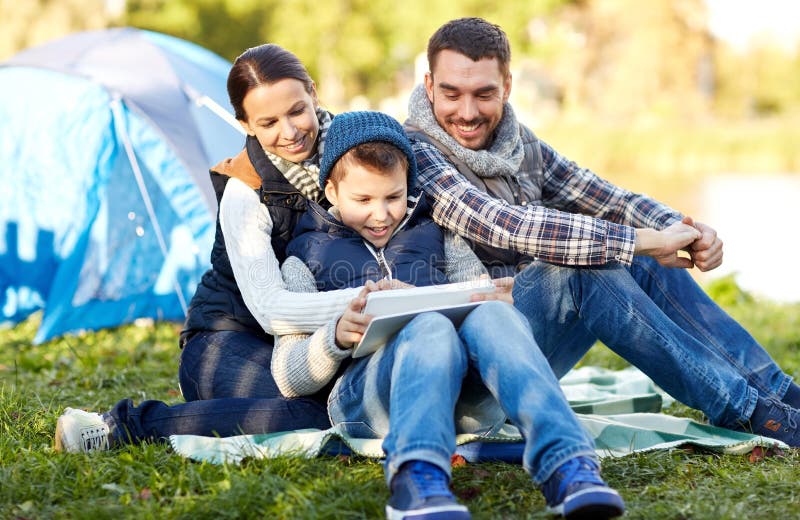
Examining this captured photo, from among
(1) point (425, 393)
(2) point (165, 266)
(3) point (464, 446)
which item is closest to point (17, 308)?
(2) point (165, 266)

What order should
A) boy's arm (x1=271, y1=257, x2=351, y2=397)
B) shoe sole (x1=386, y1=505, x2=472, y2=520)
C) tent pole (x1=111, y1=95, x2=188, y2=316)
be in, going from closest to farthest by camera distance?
shoe sole (x1=386, y1=505, x2=472, y2=520)
boy's arm (x1=271, y1=257, x2=351, y2=397)
tent pole (x1=111, y1=95, x2=188, y2=316)

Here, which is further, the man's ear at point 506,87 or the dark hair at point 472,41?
the man's ear at point 506,87

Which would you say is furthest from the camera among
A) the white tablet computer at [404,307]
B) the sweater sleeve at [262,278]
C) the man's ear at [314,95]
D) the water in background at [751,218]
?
the water in background at [751,218]

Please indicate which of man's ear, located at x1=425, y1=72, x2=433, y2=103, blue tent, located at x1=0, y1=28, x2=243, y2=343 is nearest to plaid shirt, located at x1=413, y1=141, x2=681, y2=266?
man's ear, located at x1=425, y1=72, x2=433, y2=103

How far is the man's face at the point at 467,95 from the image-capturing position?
3490 mm

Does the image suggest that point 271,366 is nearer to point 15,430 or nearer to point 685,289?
point 15,430

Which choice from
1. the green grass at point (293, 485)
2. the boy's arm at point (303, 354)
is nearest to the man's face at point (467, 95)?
the boy's arm at point (303, 354)

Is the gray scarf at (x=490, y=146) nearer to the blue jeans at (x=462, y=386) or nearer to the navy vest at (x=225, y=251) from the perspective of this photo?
the navy vest at (x=225, y=251)

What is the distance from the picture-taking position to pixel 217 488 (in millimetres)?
2701

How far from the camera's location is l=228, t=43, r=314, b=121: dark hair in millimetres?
3279

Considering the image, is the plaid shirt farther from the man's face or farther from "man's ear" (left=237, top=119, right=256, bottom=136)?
"man's ear" (left=237, top=119, right=256, bottom=136)

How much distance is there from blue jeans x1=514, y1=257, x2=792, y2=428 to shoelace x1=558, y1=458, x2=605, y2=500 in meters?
0.86

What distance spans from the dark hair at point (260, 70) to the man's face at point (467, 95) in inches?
20.4

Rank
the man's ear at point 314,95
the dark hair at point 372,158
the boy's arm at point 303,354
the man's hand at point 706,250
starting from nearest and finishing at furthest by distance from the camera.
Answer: the boy's arm at point 303,354 < the dark hair at point 372,158 < the man's hand at point 706,250 < the man's ear at point 314,95
